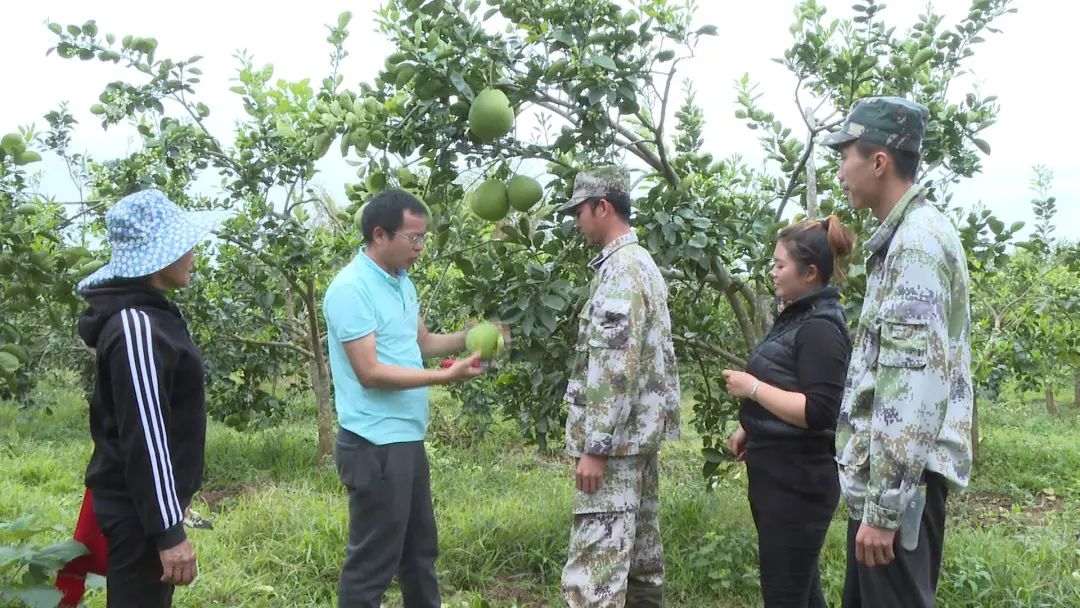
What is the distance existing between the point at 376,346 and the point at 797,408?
1.18 meters

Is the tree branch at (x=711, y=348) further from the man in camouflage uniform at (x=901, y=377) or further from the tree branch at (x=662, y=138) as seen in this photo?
the man in camouflage uniform at (x=901, y=377)

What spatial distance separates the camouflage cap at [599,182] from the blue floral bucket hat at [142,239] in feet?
3.77

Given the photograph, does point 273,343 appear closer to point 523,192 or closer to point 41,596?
point 523,192

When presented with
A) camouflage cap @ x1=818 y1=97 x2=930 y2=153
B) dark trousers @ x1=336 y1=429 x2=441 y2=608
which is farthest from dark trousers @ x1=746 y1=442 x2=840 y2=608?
dark trousers @ x1=336 y1=429 x2=441 y2=608

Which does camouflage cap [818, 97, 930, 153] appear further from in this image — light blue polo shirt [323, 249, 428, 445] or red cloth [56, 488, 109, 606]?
red cloth [56, 488, 109, 606]

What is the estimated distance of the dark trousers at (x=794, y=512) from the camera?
236cm

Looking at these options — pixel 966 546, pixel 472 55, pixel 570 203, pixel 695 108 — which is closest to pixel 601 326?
pixel 570 203

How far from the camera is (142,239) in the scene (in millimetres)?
1970

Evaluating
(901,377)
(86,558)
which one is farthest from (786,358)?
(86,558)

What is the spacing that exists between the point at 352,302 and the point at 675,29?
4.56 ft

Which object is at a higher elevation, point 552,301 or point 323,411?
point 552,301

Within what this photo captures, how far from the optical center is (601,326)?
103 inches

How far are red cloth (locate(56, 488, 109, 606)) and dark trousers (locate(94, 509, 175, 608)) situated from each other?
0.19ft

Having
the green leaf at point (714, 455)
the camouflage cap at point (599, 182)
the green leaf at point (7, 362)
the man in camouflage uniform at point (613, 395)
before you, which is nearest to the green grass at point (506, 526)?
the green leaf at point (714, 455)
